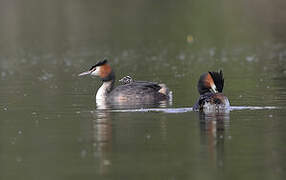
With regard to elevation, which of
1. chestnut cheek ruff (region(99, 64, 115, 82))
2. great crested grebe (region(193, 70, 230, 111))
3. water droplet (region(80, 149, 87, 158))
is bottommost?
water droplet (region(80, 149, 87, 158))

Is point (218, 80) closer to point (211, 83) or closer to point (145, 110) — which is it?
point (211, 83)

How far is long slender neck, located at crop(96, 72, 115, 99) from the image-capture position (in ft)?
62.7

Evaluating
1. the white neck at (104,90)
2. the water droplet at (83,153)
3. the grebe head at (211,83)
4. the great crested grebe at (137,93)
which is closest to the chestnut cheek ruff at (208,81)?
the grebe head at (211,83)

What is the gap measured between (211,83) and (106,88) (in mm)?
3713

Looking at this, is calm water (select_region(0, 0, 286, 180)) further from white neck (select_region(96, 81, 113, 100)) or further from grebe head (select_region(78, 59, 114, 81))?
grebe head (select_region(78, 59, 114, 81))

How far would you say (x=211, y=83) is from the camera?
1655 centimetres

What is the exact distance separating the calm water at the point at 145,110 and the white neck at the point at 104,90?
0.27 metres

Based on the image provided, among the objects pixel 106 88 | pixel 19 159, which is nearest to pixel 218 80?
pixel 106 88

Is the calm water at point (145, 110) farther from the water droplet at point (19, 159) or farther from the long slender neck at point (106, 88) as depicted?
the long slender neck at point (106, 88)

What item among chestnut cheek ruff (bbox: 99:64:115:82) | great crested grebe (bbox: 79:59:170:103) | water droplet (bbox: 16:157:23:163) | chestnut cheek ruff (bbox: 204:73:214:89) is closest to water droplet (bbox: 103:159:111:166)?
water droplet (bbox: 16:157:23:163)

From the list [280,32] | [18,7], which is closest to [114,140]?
[280,32]

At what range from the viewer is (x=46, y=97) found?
1902cm

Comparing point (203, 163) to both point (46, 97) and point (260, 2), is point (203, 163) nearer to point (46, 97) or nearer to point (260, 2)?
point (46, 97)

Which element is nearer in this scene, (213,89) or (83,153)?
(83,153)
